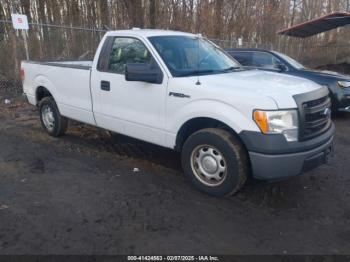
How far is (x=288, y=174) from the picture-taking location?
388 centimetres

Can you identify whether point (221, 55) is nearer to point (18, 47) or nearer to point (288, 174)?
point (288, 174)

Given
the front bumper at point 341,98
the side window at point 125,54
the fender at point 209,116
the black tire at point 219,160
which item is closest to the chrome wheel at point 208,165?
the black tire at point 219,160

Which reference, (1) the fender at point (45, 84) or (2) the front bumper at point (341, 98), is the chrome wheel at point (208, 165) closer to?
(1) the fender at point (45, 84)

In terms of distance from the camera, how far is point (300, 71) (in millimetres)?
9031

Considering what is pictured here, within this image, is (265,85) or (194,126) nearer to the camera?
(265,85)

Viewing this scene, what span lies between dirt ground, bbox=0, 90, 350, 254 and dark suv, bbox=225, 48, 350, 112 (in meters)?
2.97

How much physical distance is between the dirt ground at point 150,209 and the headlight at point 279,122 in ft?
2.96

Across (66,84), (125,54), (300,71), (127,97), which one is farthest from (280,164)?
(300,71)

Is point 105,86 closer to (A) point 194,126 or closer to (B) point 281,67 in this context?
(A) point 194,126

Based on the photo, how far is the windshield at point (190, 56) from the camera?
15.3ft

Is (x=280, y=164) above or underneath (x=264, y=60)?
underneath

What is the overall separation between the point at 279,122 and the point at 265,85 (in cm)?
54

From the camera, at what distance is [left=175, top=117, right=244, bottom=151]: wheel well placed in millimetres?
4262

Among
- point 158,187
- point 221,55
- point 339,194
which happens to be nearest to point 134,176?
point 158,187
